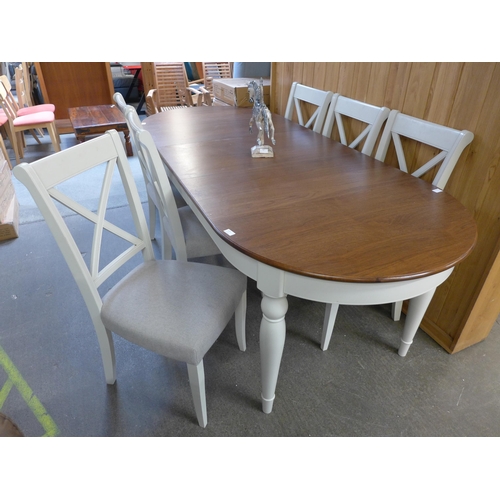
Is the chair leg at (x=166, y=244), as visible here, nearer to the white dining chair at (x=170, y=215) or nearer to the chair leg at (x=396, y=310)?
the white dining chair at (x=170, y=215)

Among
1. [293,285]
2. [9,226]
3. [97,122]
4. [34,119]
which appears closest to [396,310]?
[293,285]

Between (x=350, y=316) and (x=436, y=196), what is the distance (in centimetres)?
77

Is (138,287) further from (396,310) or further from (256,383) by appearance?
(396,310)

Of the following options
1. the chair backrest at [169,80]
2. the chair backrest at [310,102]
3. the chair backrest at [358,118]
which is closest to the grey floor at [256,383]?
the chair backrest at [358,118]

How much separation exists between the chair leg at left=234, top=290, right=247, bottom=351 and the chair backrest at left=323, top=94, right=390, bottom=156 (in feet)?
3.17

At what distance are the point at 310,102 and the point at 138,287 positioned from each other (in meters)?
1.60

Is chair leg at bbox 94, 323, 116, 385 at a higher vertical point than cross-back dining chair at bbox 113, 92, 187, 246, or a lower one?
lower

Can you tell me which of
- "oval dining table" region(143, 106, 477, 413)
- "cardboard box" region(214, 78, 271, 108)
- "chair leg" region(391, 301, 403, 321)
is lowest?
"chair leg" region(391, 301, 403, 321)

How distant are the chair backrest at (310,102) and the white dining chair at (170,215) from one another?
989 mm

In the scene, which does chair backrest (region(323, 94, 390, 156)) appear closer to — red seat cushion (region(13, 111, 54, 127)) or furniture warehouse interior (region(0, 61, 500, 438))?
furniture warehouse interior (region(0, 61, 500, 438))

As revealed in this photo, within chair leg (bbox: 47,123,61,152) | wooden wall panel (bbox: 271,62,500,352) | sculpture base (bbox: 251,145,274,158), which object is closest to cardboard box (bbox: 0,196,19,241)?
chair leg (bbox: 47,123,61,152)

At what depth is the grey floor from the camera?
4.32ft

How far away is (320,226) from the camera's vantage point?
111 cm
